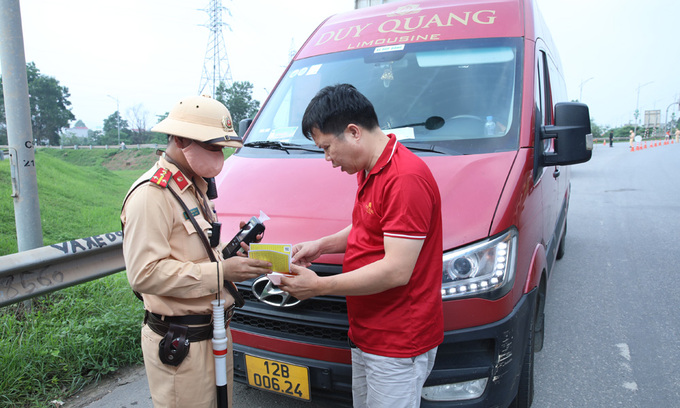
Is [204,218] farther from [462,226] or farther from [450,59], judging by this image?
[450,59]

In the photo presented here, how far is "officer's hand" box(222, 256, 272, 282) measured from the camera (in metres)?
1.71

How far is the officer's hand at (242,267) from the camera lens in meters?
1.71

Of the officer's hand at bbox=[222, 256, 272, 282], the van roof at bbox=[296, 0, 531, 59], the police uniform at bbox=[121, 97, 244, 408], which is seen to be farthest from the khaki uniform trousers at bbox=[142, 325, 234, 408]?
the van roof at bbox=[296, 0, 531, 59]

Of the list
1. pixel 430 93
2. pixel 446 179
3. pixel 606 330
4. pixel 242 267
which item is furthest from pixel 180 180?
pixel 606 330

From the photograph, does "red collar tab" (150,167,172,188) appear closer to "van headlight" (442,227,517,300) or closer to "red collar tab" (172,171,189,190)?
"red collar tab" (172,171,189,190)

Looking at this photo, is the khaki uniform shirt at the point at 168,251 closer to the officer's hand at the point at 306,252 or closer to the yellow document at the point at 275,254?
the yellow document at the point at 275,254

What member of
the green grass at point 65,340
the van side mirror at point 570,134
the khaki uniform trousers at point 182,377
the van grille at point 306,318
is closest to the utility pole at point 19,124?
the green grass at point 65,340

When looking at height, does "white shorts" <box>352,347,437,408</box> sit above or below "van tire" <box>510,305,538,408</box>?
above

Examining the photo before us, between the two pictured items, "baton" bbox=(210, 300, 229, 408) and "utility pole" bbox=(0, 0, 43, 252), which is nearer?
"baton" bbox=(210, 300, 229, 408)

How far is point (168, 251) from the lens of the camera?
5.40 ft

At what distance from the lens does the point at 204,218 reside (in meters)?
1.87

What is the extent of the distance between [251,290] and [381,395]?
86 centimetres

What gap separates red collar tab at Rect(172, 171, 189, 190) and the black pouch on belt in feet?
1.76

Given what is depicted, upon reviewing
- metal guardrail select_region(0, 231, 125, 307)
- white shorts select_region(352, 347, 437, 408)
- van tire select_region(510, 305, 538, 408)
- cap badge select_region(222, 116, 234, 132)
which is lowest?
van tire select_region(510, 305, 538, 408)
